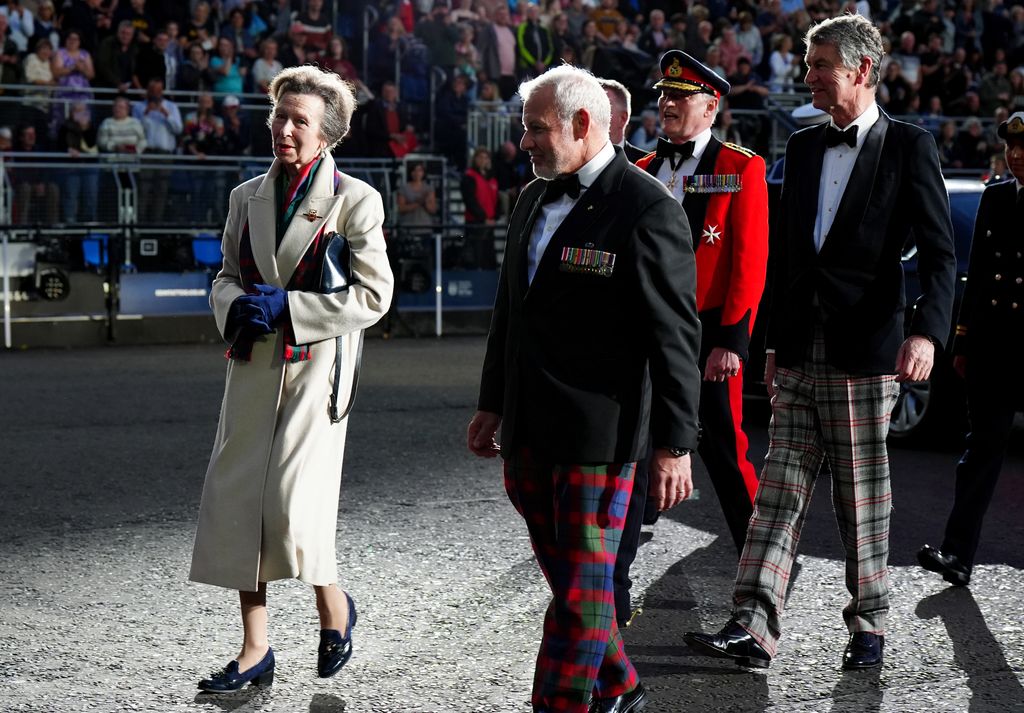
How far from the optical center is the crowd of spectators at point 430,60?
18.2 m

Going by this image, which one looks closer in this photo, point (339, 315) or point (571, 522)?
point (571, 522)

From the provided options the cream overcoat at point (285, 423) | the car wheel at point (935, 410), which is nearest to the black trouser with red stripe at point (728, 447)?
the cream overcoat at point (285, 423)

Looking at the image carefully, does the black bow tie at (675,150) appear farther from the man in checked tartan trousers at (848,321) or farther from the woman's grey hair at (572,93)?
the woman's grey hair at (572,93)

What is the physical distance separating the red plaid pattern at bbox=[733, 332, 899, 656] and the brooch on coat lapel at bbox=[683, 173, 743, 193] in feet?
2.82

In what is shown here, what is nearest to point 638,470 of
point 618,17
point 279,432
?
point 279,432

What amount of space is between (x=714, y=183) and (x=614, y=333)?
6.44 ft

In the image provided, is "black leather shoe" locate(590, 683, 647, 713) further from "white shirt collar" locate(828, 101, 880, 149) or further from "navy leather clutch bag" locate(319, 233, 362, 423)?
"white shirt collar" locate(828, 101, 880, 149)

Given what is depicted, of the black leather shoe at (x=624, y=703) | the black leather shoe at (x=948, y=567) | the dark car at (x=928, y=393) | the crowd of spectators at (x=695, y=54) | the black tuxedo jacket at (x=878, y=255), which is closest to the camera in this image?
the black leather shoe at (x=624, y=703)

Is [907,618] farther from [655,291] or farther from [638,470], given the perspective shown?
[655,291]

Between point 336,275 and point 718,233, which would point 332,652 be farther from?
point 718,233

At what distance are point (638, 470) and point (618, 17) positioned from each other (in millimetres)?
18925

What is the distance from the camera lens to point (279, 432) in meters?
4.41

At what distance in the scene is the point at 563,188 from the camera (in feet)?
12.2

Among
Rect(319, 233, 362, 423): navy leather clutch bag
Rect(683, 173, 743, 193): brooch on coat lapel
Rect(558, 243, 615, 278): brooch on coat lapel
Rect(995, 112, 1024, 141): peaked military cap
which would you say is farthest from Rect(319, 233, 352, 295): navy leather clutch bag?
Rect(995, 112, 1024, 141): peaked military cap
